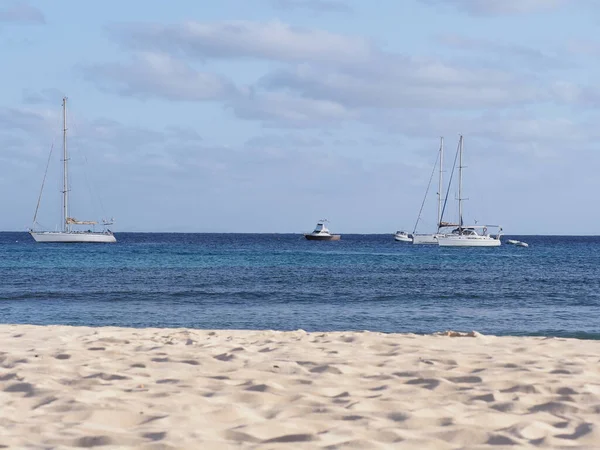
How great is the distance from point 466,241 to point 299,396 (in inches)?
3070

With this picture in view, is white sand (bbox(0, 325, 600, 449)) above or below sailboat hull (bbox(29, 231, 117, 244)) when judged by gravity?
below

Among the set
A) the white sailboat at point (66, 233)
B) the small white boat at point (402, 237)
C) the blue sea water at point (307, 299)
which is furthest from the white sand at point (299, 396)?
the small white boat at point (402, 237)

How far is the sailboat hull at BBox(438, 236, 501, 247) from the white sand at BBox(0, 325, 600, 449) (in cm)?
7352

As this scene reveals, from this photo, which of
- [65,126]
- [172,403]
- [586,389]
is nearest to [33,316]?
[172,403]

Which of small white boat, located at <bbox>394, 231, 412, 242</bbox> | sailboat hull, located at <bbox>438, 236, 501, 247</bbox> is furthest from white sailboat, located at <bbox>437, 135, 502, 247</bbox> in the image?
small white boat, located at <bbox>394, 231, 412, 242</bbox>

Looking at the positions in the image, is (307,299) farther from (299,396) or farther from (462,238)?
(462,238)

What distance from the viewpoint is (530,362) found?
314 inches

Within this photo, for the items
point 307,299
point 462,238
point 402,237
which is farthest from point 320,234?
point 307,299

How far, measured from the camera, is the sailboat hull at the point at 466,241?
8188 centimetres

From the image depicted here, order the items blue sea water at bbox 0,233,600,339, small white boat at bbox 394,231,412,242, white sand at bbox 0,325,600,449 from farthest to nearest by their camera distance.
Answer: small white boat at bbox 394,231,412,242 → blue sea water at bbox 0,233,600,339 → white sand at bbox 0,325,600,449

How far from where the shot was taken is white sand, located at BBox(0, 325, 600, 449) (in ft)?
16.3

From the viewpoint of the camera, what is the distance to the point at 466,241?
81875 millimetres

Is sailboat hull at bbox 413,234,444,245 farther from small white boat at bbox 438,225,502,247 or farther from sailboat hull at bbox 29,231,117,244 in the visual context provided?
sailboat hull at bbox 29,231,117,244

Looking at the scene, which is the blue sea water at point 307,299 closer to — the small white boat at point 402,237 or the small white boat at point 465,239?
the small white boat at point 465,239
